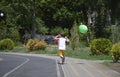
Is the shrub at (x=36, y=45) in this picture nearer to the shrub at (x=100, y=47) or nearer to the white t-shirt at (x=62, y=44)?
the shrub at (x=100, y=47)

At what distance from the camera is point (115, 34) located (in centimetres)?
3569

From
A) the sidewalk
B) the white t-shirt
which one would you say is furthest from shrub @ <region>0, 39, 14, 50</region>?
the sidewalk

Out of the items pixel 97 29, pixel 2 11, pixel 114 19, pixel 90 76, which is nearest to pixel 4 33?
pixel 2 11

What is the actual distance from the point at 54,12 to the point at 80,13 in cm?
495

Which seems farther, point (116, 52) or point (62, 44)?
point (62, 44)

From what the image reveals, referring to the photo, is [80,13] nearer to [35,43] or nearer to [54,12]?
[54,12]

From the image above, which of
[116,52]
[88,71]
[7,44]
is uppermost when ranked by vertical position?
[7,44]

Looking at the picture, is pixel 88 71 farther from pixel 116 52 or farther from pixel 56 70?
pixel 116 52

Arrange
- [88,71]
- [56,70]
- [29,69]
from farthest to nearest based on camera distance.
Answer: [29,69], [56,70], [88,71]

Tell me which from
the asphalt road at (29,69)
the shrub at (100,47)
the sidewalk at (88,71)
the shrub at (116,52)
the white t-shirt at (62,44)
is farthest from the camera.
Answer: the shrub at (100,47)

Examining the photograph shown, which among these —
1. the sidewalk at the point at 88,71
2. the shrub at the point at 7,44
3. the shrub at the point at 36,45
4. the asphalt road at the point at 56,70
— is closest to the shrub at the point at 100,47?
the asphalt road at the point at 56,70

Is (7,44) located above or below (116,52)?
above

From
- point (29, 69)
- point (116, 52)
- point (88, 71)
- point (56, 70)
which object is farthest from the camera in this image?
point (116, 52)

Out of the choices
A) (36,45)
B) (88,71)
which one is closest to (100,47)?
(36,45)
